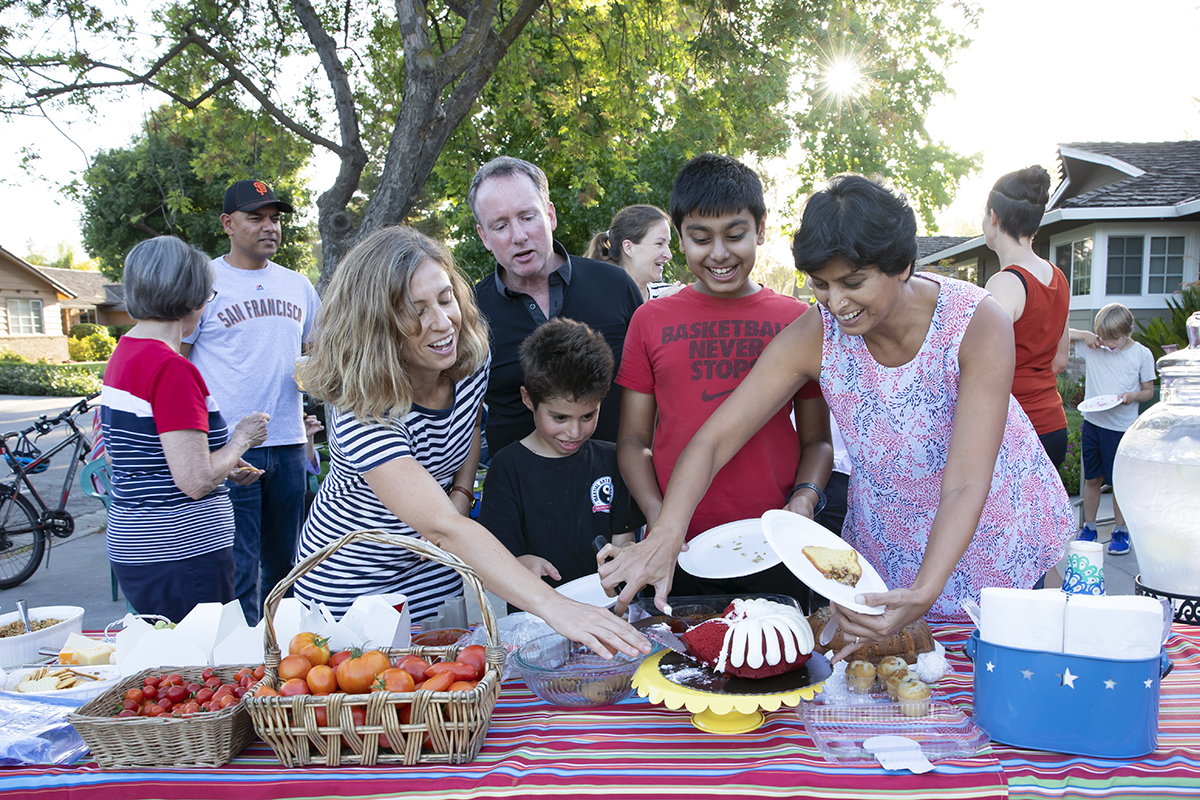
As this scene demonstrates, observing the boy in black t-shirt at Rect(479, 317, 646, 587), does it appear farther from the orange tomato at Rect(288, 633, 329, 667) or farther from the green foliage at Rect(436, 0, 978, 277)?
the green foliage at Rect(436, 0, 978, 277)

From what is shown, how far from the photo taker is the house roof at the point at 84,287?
40344mm

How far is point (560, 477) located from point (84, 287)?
4983cm

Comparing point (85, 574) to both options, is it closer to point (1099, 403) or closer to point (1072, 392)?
point (1099, 403)

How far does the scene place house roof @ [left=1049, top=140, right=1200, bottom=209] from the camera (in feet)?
44.6

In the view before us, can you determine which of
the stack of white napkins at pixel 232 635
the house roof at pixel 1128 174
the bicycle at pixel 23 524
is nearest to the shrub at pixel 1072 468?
the house roof at pixel 1128 174

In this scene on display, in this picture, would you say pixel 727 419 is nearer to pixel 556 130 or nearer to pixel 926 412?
pixel 926 412

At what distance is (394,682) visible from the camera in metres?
1.39

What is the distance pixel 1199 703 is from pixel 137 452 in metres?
3.04

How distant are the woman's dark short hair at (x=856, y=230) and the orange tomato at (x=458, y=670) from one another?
111 cm

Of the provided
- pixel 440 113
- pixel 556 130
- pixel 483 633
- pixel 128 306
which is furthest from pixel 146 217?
pixel 483 633

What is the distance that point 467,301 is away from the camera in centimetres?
227

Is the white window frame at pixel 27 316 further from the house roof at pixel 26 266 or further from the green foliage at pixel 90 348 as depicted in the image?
the green foliage at pixel 90 348

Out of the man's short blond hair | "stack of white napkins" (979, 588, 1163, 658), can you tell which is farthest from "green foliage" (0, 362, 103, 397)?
"stack of white napkins" (979, 588, 1163, 658)

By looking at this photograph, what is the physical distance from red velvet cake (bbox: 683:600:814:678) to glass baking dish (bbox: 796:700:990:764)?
0.11 m
